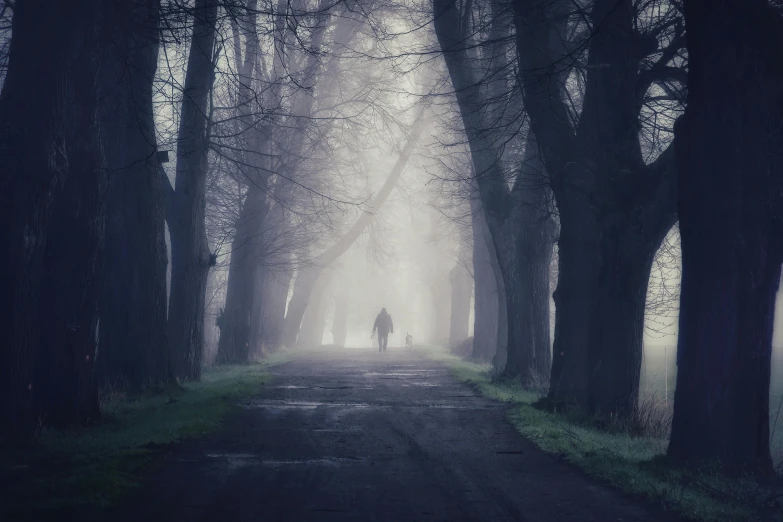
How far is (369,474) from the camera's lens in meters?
7.50

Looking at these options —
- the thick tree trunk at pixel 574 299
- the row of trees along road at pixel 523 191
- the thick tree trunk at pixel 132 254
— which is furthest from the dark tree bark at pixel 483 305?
the thick tree trunk at pixel 132 254

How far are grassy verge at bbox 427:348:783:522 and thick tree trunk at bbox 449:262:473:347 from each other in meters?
29.5

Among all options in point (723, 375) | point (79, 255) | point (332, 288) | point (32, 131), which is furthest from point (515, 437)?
point (332, 288)

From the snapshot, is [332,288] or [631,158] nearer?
[631,158]

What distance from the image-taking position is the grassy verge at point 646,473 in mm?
6355

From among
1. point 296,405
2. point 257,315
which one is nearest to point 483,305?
point 257,315

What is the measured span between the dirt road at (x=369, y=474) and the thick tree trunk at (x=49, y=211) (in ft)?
6.15

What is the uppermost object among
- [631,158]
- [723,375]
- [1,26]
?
[1,26]

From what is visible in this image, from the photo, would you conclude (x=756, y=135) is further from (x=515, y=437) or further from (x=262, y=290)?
(x=262, y=290)

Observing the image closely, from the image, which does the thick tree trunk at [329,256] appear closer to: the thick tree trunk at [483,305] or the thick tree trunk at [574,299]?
the thick tree trunk at [483,305]

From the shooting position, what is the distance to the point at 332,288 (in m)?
68.6

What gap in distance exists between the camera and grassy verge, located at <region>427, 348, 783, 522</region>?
6.36 metres

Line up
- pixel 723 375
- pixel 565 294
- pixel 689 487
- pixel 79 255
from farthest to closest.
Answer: pixel 565 294 < pixel 79 255 < pixel 723 375 < pixel 689 487

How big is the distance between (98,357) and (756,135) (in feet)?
35.3
